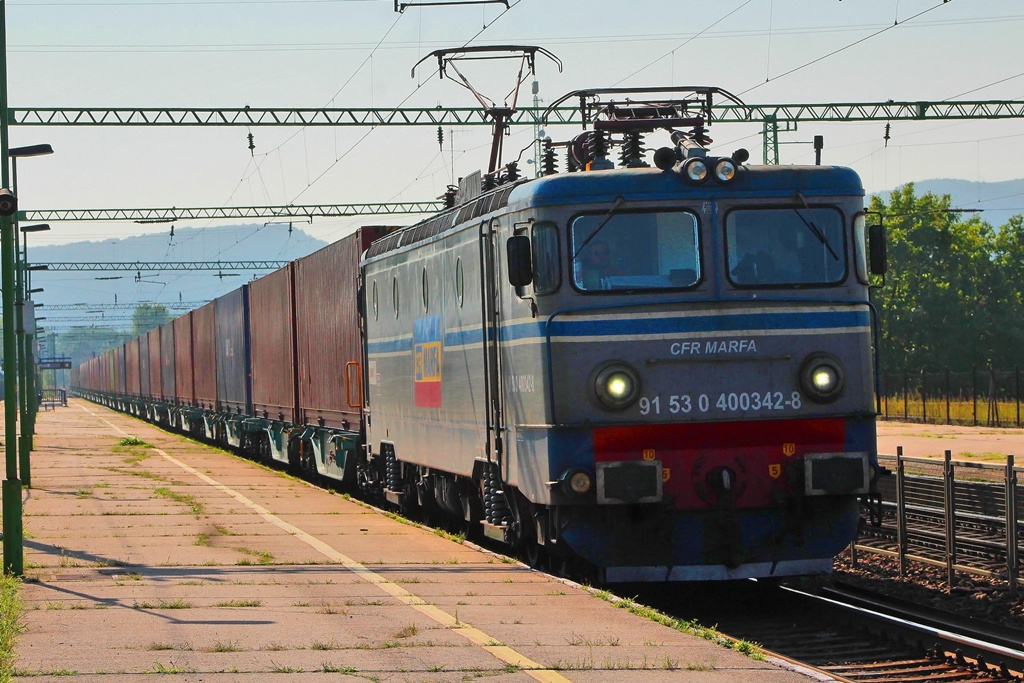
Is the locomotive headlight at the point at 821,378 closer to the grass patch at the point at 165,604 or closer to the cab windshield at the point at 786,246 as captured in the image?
the cab windshield at the point at 786,246

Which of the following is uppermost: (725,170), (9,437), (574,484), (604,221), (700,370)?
(725,170)

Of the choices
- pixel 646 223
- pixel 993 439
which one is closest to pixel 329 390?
pixel 646 223

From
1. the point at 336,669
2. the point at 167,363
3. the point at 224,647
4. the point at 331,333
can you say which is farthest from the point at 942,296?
the point at 336,669

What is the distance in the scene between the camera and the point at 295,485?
24328mm

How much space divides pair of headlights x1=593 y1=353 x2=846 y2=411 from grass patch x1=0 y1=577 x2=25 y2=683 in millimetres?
4433

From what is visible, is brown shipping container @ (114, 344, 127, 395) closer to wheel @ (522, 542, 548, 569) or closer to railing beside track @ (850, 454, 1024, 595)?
railing beside track @ (850, 454, 1024, 595)

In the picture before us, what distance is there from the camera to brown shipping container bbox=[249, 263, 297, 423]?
1056 inches

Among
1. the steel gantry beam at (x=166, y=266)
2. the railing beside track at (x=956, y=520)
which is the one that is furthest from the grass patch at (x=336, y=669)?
the steel gantry beam at (x=166, y=266)

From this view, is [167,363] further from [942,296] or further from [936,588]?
[936,588]

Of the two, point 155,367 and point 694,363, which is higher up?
point 155,367

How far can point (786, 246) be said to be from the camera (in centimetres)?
1116

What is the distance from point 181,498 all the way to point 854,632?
12.9 meters

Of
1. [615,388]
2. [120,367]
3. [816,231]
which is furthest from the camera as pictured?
[120,367]

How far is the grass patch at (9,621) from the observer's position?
780 cm
